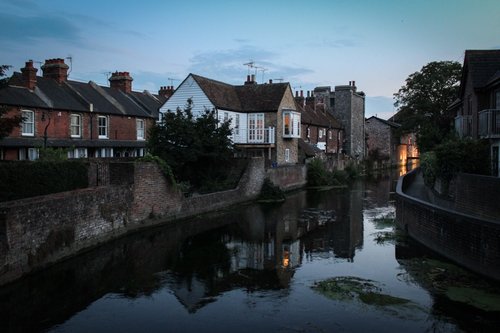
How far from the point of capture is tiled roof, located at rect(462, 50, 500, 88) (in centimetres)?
2664

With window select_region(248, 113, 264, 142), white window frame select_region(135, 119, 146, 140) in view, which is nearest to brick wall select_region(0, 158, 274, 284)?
window select_region(248, 113, 264, 142)

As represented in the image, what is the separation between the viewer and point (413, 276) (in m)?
15.4

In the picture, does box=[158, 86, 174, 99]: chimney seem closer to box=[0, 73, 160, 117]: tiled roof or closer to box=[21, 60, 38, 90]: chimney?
box=[0, 73, 160, 117]: tiled roof

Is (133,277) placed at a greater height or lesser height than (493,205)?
lesser

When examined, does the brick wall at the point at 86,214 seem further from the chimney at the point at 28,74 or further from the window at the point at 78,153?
the chimney at the point at 28,74

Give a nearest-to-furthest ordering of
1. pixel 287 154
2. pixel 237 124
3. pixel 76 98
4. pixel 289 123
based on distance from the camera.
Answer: pixel 76 98 → pixel 237 124 → pixel 289 123 → pixel 287 154

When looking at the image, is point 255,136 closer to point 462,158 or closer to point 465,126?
point 465,126

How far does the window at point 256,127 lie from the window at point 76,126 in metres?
14.7

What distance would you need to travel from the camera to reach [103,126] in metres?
39.2

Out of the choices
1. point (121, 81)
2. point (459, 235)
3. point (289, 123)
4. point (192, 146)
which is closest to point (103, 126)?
point (121, 81)

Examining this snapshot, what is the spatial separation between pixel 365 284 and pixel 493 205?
20.4 ft

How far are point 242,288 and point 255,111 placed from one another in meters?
29.9

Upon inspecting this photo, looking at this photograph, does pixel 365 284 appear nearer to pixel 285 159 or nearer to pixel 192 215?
pixel 192 215

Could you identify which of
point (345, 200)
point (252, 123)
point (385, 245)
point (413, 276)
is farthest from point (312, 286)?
point (252, 123)
